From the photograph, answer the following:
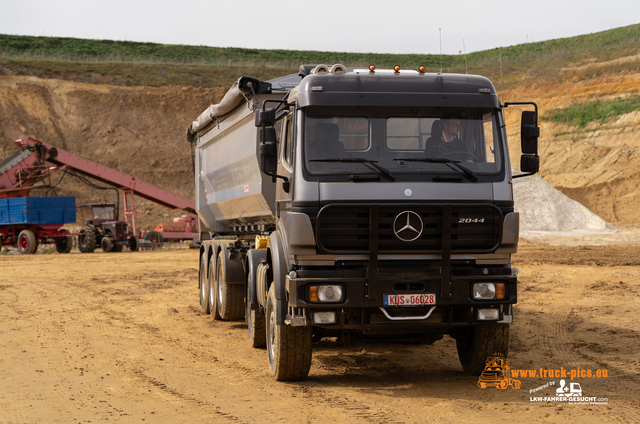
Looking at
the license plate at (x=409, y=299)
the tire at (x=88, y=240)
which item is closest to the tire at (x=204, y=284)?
the license plate at (x=409, y=299)

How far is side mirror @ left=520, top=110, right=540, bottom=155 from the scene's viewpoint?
7.46 m

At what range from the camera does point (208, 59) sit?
73.7 metres

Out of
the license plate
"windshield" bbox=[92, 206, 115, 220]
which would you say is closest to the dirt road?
the license plate

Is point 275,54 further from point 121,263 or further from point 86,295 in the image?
point 86,295

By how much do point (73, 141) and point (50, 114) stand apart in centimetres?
289

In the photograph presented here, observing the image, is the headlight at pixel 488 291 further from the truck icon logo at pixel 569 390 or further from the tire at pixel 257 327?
the tire at pixel 257 327

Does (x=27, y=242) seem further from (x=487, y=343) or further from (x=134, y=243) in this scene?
(x=487, y=343)

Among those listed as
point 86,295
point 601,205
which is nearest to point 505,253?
point 86,295

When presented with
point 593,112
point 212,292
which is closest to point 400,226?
point 212,292

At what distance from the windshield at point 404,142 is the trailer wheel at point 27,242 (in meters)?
29.0

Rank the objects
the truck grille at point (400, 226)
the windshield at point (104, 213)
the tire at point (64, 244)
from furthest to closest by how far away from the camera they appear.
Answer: the windshield at point (104, 213) < the tire at point (64, 244) < the truck grille at point (400, 226)

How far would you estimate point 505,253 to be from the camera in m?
7.27

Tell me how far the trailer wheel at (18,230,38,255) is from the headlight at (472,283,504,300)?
29.9m

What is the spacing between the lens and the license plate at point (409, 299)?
22.9 feet
